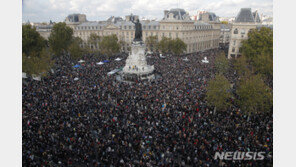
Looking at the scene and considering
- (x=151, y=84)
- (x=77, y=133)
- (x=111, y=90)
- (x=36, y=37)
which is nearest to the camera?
(x=77, y=133)

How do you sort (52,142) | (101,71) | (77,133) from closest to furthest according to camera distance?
(52,142), (77,133), (101,71)

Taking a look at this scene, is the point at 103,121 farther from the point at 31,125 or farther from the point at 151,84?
the point at 151,84

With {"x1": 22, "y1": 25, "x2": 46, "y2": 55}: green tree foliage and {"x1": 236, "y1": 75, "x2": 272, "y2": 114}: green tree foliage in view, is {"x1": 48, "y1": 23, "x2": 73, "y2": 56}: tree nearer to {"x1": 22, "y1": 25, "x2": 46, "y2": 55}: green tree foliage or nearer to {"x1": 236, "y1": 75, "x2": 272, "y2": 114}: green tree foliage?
{"x1": 22, "y1": 25, "x2": 46, "y2": 55}: green tree foliage

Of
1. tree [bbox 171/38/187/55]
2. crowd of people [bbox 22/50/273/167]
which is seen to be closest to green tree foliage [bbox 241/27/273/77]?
tree [bbox 171/38/187/55]

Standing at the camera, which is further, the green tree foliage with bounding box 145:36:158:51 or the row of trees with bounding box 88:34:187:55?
the green tree foliage with bounding box 145:36:158:51

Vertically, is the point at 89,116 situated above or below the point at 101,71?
below

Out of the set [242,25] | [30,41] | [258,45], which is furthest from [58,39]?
[258,45]

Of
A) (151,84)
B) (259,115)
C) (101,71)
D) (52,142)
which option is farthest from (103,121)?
(101,71)
